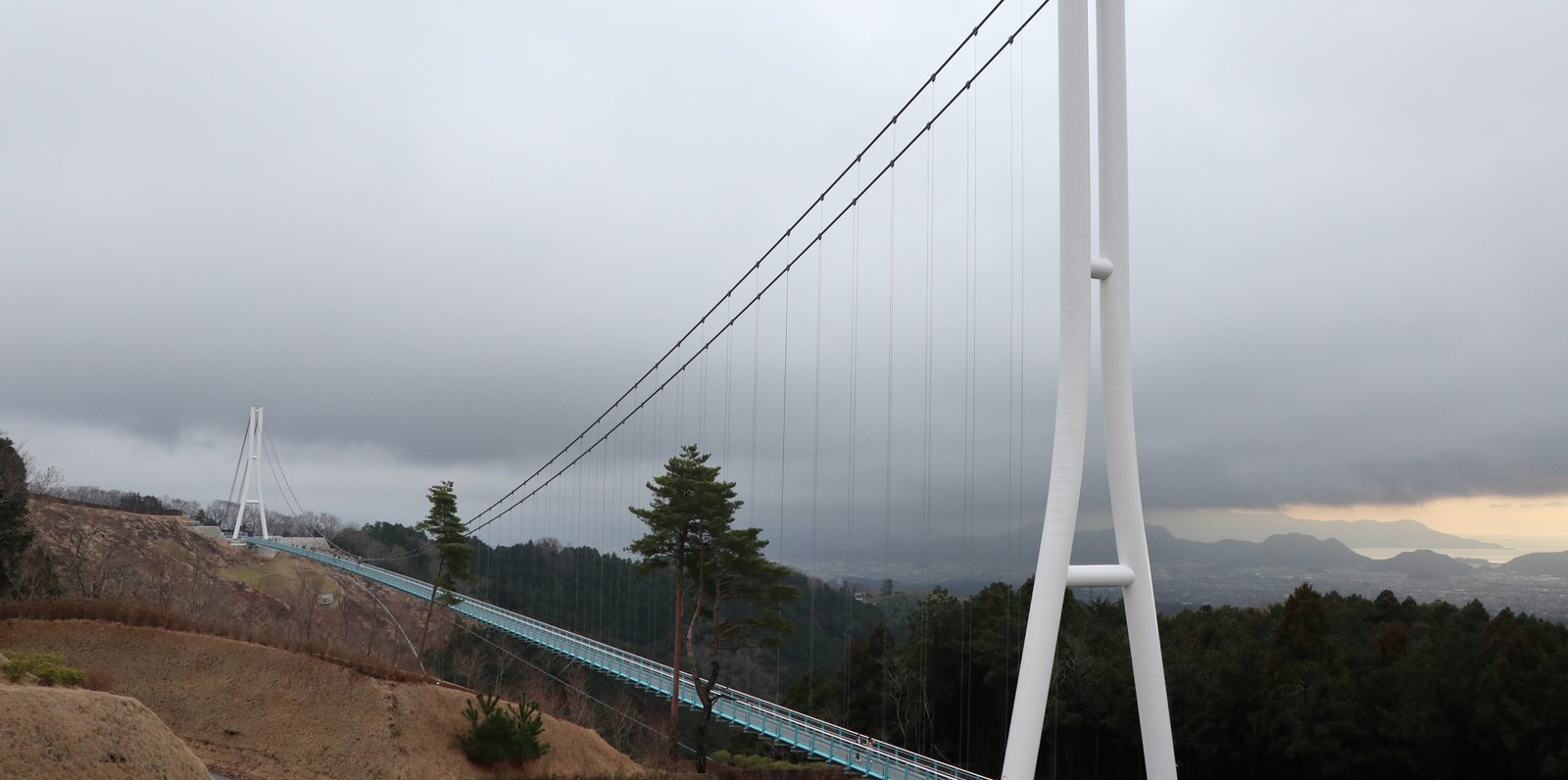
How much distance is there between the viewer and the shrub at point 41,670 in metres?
14.8

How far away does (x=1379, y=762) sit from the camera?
25812 millimetres

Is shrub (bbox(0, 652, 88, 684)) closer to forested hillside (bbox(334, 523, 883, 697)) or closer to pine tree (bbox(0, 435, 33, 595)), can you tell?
pine tree (bbox(0, 435, 33, 595))

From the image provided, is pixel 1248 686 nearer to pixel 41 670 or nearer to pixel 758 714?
pixel 758 714

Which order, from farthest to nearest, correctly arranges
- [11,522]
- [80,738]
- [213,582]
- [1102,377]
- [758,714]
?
[213,582] < [758,714] < [11,522] < [1102,377] < [80,738]

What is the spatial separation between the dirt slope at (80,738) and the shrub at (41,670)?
5344 millimetres

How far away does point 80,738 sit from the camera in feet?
33.0

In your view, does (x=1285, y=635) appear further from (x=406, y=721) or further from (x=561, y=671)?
(x=561, y=671)

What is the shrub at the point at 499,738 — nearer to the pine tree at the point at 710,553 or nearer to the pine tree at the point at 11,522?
the pine tree at the point at 710,553

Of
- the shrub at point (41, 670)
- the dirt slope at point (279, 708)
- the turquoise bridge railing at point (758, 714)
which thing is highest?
the shrub at point (41, 670)

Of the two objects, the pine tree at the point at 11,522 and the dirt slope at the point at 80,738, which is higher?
the pine tree at the point at 11,522

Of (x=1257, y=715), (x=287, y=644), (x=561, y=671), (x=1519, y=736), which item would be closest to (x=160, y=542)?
(x=561, y=671)

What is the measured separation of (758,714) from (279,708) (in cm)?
1165

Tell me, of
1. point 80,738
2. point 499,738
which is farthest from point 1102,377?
point 499,738

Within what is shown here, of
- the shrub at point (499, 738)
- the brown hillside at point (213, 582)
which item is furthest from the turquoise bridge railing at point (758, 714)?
the shrub at point (499, 738)
